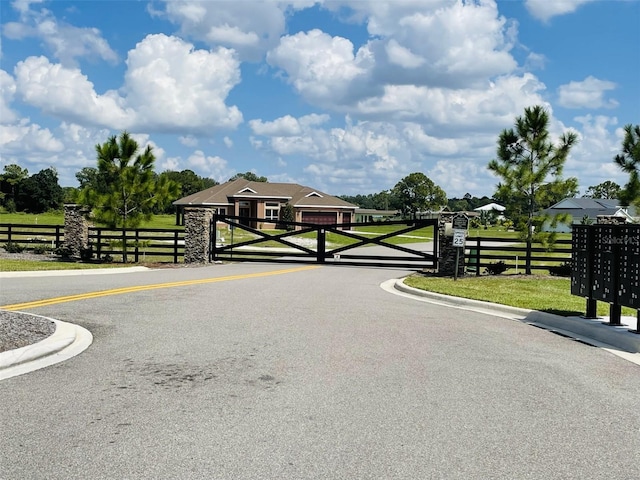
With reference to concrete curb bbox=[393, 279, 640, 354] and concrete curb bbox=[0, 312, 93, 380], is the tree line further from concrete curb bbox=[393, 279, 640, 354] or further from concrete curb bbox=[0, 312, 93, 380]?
concrete curb bbox=[0, 312, 93, 380]

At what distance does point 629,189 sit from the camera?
69.7ft

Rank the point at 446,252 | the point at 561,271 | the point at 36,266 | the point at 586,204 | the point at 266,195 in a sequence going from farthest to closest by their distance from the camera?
the point at 586,204 → the point at 266,195 → the point at 446,252 → the point at 561,271 → the point at 36,266

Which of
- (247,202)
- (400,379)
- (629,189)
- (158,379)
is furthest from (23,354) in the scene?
(247,202)

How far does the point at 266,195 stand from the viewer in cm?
6344

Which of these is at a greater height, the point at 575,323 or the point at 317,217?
the point at 317,217

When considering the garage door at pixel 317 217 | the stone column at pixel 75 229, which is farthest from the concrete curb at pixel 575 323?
the garage door at pixel 317 217

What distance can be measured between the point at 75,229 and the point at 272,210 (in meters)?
37.8

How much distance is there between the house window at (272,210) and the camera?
63.5 meters

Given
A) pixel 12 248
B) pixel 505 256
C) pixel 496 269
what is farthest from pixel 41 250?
pixel 505 256

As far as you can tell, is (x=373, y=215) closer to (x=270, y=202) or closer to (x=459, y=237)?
(x=270, y=202)

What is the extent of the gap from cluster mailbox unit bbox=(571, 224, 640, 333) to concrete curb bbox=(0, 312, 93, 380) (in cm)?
839

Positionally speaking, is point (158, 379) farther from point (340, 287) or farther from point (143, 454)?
point (340, 287)

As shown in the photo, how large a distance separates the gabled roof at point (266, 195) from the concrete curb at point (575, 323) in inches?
1915

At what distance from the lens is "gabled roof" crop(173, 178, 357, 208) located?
62.5 meters
